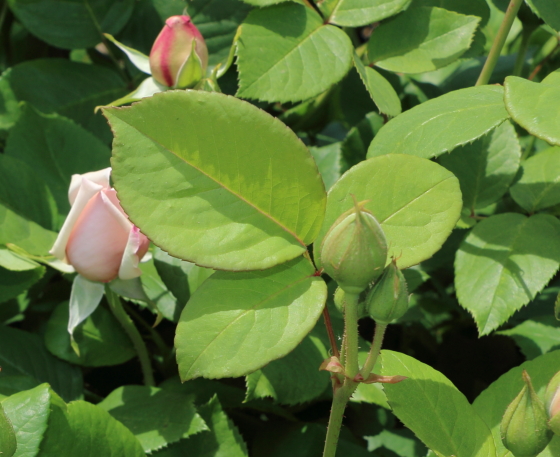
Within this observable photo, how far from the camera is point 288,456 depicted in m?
0.72

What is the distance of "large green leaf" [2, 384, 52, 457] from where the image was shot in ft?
1.64

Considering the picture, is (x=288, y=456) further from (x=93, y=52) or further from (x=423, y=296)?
(x=93, y=52)

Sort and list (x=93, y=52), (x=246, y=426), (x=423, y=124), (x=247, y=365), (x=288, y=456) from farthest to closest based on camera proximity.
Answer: (x=93, y=52), (x=246, y=426), (x=288, y=456), (x=423, y=124), (x=247, y=365)

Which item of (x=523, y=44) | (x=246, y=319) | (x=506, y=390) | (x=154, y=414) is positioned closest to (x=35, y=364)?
(x=154, y=414)

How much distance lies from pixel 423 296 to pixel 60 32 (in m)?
0.67

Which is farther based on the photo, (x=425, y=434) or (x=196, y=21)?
(x=196, y=21)

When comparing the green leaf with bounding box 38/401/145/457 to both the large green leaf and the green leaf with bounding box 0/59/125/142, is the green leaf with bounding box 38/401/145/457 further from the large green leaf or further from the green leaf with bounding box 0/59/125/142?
the green leaf with bounding box 0/59/125/142

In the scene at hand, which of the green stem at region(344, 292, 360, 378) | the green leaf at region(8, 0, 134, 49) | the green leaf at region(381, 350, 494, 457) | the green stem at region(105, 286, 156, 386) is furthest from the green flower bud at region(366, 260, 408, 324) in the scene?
the green leaf at region(8, 0, 134, 49)

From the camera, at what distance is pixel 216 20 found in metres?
0.91

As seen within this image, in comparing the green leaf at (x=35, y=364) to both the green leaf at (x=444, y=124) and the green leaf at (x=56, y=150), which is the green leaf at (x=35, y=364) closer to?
the green leaf at (x=56, y=150)

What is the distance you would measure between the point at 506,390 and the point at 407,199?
0.20 metres

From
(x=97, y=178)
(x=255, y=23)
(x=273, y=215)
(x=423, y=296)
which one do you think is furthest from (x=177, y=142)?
(x=423, y=296)

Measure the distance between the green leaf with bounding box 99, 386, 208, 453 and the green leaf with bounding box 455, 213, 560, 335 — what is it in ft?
0.99

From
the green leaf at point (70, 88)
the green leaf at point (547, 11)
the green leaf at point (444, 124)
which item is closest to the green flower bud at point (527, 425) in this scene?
the green leaf at point (444, 124)
